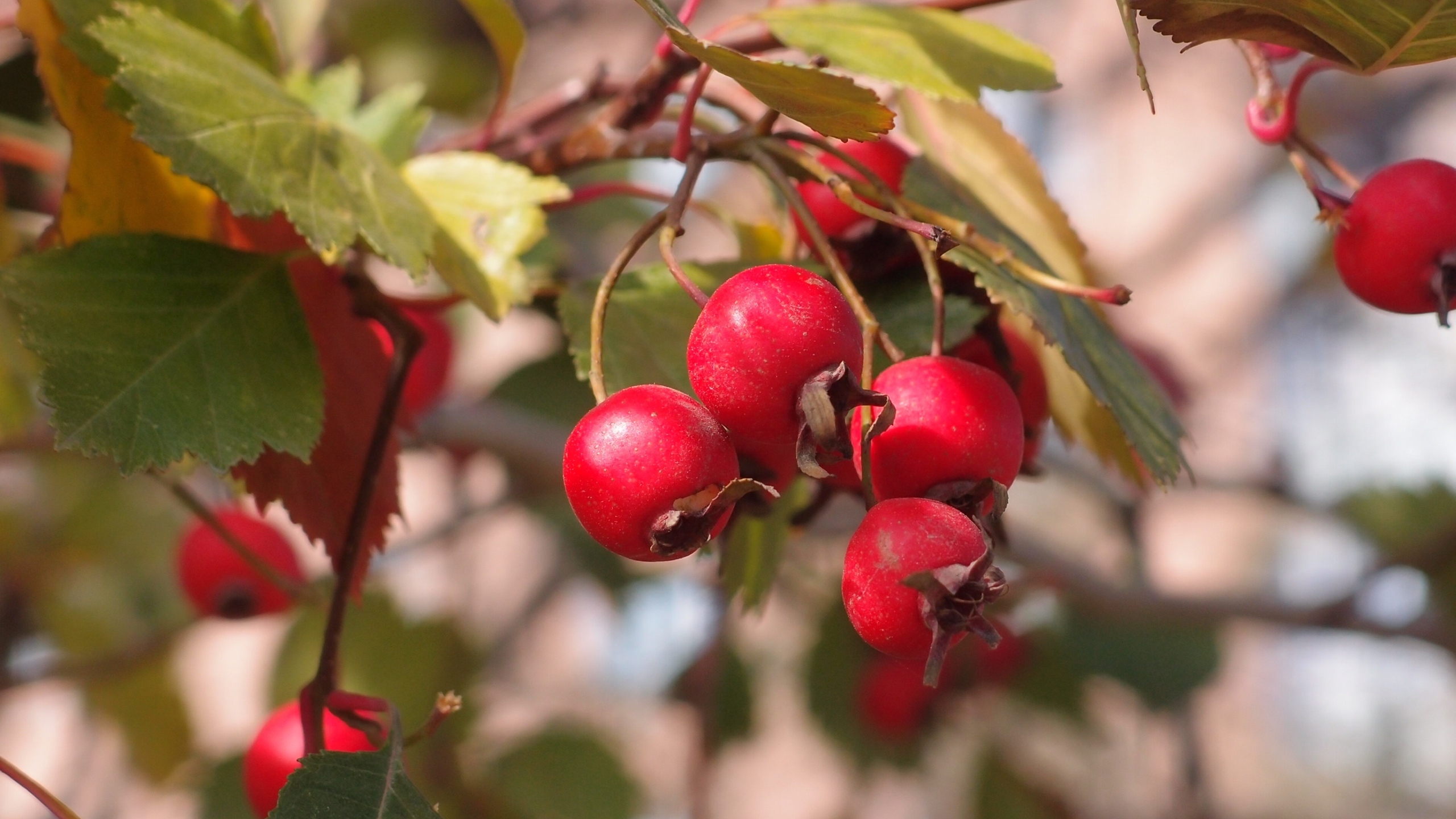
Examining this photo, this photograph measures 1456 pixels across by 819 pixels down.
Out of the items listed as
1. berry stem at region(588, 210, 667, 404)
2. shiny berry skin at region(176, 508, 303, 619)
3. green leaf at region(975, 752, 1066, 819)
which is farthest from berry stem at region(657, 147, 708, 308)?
green leaf at region(975, 752, 1066, 819)

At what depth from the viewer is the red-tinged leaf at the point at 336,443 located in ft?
2.12

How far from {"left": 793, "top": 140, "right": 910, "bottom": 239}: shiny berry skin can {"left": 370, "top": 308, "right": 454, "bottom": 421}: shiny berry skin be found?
0.48 m

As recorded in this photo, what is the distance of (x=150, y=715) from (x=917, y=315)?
1522 mm

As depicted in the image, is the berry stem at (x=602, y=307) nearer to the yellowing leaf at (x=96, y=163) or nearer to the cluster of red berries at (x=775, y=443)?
the cluster of red berries at (x=775, y=443)

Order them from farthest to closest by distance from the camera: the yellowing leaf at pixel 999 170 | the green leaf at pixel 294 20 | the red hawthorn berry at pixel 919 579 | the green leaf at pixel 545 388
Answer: the green leaf at pixel 545 388 → the green leaf at pixel 294 20 → the yellowing leaf at pixel 999 170 → the red hawthorn berry at pixel 919 579

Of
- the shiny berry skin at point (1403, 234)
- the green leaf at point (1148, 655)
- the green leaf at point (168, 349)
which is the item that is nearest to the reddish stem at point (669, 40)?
the green leaf at point (168, 349)

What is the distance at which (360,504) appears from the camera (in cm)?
62

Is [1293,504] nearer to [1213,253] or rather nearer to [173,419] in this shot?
[173,419]

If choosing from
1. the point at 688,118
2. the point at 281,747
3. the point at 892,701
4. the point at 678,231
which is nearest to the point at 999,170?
the point at 688,118

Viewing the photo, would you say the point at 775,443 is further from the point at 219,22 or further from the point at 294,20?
the point at 294,20

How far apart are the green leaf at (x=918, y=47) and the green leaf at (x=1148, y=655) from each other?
118 cm

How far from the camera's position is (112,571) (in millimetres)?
1875

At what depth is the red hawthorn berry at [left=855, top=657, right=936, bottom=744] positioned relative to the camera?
165cm

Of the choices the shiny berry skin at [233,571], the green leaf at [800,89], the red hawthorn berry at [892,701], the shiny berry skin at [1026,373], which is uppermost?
the green leaf at [800,89]
